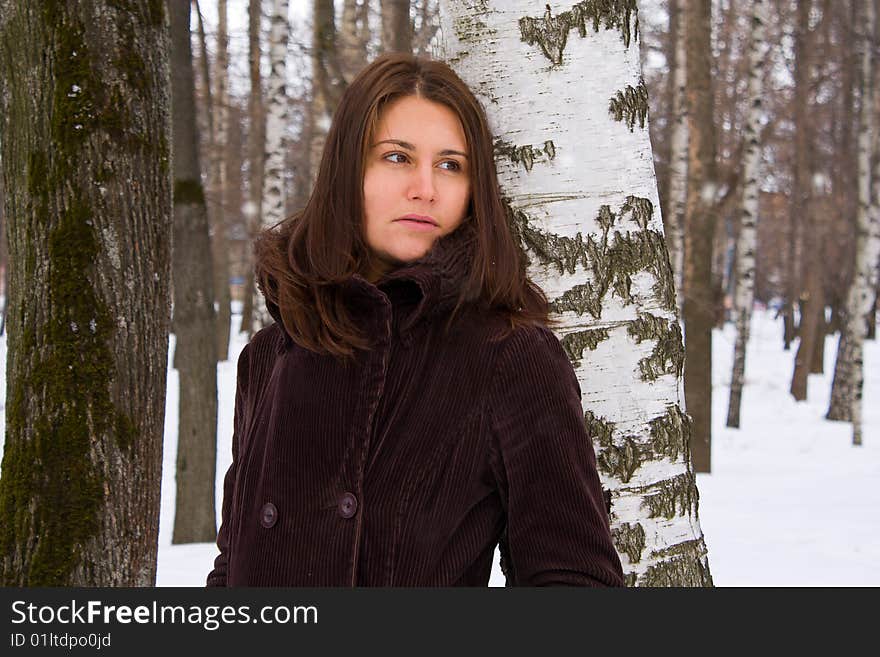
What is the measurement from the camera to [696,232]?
10.1 meters

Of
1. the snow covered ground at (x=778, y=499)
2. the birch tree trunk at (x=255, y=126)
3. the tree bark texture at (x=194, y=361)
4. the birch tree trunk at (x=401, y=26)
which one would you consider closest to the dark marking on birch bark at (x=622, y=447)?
the snow covered ground at (x=778, y=499)

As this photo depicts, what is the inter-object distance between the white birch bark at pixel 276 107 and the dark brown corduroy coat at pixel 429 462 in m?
7.98

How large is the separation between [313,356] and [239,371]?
337mm

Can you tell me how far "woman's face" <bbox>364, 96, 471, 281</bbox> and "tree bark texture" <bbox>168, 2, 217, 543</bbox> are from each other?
17.9 ft

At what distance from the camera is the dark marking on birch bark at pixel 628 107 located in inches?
88.9

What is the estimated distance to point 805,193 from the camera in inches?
700

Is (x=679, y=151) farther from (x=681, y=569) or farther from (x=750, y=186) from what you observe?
(x=681, y=569)

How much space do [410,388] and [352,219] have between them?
0.38 m

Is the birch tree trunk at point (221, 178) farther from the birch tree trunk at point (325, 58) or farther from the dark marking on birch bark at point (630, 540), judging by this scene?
the dark marking on birch bark at point (630, 540)

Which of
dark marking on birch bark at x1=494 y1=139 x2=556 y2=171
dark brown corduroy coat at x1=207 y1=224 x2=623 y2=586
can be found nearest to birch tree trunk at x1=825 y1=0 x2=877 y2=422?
dark marking on birch bark at x1=494 y1=139 x2=556 y2=171

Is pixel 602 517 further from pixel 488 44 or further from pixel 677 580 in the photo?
pixel 488 44

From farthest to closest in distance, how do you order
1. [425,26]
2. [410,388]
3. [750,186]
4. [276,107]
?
[750,186] < [425,26] < [276,107] < [410,388]

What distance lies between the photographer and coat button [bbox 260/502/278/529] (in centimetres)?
183

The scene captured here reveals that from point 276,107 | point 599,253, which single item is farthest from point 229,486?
point 276,107
